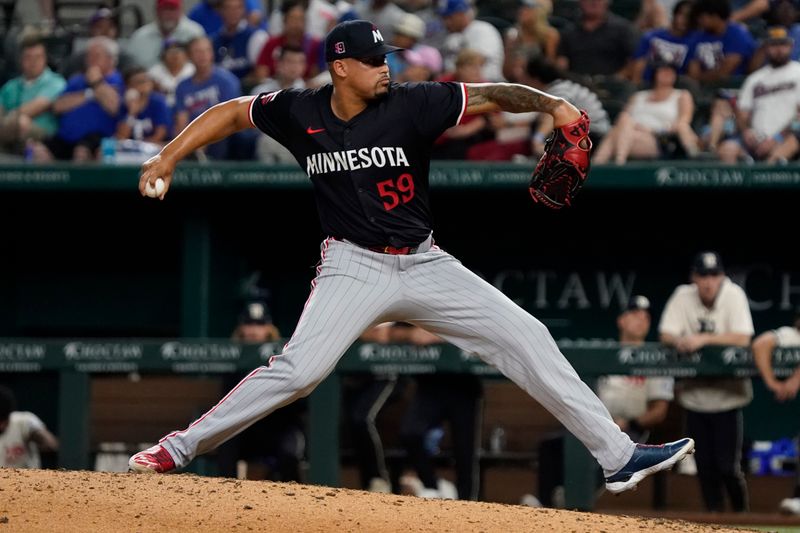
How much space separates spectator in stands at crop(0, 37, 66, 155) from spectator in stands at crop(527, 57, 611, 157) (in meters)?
3.59

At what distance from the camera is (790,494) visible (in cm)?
862

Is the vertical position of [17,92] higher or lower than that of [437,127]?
higher

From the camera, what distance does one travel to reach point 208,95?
10438mm

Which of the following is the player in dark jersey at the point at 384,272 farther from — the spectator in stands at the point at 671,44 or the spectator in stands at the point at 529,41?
the spectator in stands at the point at 671,44

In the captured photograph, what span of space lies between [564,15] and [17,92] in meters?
4.32

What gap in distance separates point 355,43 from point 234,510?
169 centimetres

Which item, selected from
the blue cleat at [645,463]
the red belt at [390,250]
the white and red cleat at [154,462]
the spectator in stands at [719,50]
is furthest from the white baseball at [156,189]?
the spectator in stands at [719,50]

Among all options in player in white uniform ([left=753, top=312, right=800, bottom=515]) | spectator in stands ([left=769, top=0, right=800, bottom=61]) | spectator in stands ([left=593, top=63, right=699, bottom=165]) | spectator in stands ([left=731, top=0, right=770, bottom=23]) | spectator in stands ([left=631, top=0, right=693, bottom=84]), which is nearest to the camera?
player in white uniform ([left=753, top=312, right=800, bottom=515])

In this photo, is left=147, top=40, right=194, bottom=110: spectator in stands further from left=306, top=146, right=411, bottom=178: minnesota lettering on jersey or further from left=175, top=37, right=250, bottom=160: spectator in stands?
left=306, top=146, right=411, bottom=178: minnesota lettering on jersey

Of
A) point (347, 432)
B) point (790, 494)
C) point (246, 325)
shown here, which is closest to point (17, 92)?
point (246, 325)

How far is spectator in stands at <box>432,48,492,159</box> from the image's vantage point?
9992mm

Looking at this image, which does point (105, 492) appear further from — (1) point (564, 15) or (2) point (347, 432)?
(1) point (564, 15)

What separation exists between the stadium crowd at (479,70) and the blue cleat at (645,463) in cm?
469

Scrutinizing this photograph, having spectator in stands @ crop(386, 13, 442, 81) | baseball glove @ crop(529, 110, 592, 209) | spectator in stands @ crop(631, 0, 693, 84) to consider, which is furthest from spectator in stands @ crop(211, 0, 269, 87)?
baseball glove @ crop(529, 110, 592, 209)
